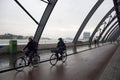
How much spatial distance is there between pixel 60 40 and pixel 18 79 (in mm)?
6602

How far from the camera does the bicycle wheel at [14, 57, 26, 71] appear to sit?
9734 millimetres

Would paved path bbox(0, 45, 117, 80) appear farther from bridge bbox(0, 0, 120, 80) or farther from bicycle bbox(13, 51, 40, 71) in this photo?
bicycle bbox(13, 51, 40, 71)

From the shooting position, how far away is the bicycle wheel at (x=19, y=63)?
383 inches

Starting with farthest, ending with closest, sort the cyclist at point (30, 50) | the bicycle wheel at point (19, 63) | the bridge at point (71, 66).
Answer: the cyclist at point (30, 50)
the bicycle wheel at point (19, 63)
the bridge at point (71, 66)

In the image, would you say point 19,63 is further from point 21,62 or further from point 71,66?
point 71,66

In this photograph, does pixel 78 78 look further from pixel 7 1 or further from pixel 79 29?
pixel 79 29

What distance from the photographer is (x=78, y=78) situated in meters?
7.81

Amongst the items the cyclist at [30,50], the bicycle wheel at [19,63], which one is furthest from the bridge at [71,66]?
the cyclist at [30,50]

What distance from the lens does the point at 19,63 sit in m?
9.83

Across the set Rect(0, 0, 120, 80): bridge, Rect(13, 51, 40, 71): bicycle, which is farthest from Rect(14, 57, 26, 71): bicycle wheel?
Rect(0, 0, 120, 80): bridge

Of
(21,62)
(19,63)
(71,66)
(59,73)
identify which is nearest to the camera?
(59,73)

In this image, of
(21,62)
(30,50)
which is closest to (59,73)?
(21,62)

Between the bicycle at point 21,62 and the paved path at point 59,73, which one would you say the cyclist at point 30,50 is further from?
the paved path at point 59,73

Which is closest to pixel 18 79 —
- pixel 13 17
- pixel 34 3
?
pixel 34 3
